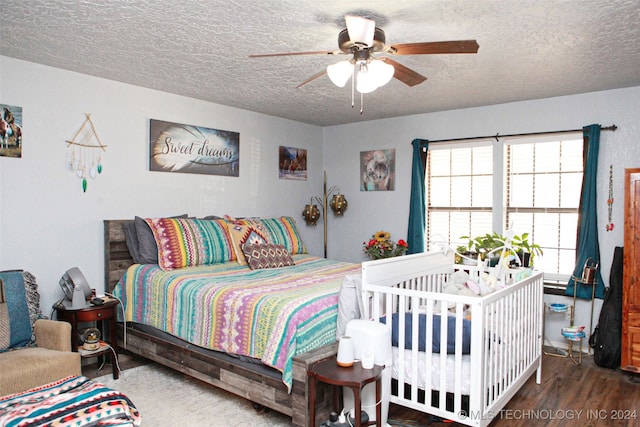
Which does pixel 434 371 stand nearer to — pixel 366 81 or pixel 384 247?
pixel 366 81

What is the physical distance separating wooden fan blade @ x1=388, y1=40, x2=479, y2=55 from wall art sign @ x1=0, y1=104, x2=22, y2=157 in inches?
109

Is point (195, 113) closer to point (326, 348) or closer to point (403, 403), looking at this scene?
point (326, 348)

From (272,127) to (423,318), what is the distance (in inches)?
130

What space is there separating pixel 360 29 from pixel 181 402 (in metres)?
2.57

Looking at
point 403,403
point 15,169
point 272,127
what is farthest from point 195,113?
point 403,403

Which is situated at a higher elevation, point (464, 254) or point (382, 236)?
point (382, 236)

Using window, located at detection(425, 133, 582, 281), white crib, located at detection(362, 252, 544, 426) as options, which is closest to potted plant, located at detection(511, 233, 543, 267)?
window, located at detection(425, 133, 582, 281)

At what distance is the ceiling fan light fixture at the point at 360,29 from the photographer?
210cm

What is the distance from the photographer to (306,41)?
287 cm

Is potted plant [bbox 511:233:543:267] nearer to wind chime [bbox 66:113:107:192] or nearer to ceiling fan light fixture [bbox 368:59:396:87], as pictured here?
ceiling fan light fixture [bbox 368:59:396:87]

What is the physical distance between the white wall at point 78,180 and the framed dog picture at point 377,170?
61.7 inches

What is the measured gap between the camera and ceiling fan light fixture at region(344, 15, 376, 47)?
210 centimetres

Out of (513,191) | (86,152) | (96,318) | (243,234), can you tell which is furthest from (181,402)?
(513,191)

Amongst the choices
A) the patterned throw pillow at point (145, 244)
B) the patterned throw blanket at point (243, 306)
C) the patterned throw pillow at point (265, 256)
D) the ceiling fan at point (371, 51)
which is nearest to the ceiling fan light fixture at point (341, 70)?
the ceiling fan at point (371, 51)
